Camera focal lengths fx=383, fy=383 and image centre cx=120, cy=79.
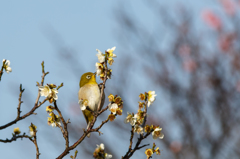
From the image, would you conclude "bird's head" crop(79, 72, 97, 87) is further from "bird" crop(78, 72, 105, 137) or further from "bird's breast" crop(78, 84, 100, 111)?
"bird's breast" crop(78, 84, 100, 111)

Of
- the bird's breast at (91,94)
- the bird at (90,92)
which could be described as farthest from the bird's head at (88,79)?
the bird's breast at (91,94)

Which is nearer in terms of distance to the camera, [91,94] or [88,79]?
[91,94]

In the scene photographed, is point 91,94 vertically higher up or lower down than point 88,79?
lower down

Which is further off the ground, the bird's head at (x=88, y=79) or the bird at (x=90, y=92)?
the bird's head at (x=88, y=79)

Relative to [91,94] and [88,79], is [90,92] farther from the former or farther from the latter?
[88,79]

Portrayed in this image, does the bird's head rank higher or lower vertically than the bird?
higher

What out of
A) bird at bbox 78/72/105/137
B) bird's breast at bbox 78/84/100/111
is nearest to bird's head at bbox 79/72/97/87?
bird at bbox 78/72/105/137

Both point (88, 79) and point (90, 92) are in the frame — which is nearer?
point (90, 92)

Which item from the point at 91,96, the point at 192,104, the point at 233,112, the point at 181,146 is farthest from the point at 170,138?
the point at 91,96

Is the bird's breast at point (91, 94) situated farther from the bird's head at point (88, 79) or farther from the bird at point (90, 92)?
the bird's head at point (88, 79)

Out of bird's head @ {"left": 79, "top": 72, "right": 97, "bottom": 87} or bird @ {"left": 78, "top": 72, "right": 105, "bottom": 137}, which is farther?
bird's head @ {"left": 79, "top": 72, "right": 97, "bottom": 87}

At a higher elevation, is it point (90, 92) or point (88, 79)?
point (88, 79)

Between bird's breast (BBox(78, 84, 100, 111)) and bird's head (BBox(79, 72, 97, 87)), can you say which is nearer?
bird's breast (BBox(78, 84, 100, 111))

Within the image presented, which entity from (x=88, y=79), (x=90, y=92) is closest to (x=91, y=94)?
(x=90, y=92)
